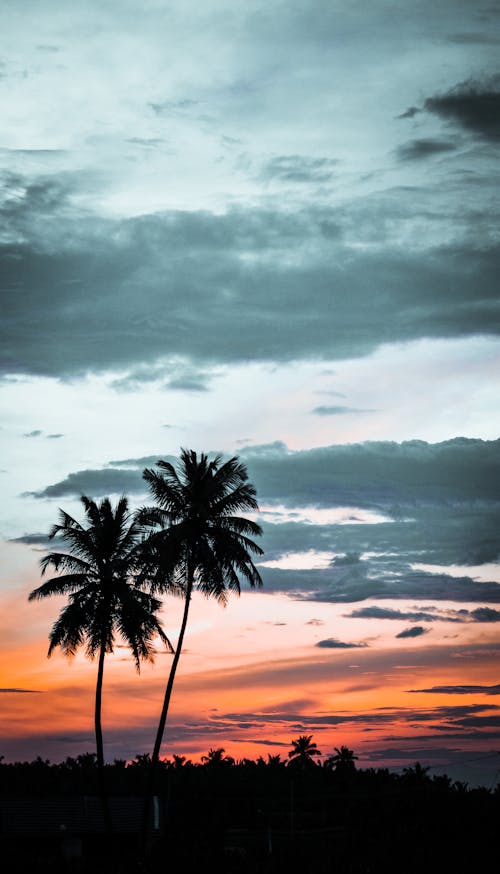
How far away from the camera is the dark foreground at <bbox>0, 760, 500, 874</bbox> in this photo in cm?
4984

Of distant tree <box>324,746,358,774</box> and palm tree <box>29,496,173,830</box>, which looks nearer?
palm tree <box>29,496,173,830</box>

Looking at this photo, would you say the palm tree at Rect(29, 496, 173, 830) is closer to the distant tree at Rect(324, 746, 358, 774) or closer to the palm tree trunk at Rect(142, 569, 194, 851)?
the palm tree trunk at Rect(142, 569, 194, 851)

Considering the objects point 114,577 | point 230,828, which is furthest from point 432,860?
point 114,577

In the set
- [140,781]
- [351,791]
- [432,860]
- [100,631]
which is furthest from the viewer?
[351,791]

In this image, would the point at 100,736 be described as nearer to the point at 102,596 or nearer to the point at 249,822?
the point at 102,596

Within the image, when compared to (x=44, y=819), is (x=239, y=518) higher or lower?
higher

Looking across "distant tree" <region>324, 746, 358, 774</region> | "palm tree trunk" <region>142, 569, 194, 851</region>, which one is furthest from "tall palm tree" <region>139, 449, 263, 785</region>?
"distant tree" <region>324, 746, 358, 774</region>

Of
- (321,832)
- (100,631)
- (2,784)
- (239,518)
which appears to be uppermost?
(239,518)

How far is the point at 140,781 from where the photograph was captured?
8788cm

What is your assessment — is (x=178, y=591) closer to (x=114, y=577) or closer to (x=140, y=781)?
(x=114, y=577)

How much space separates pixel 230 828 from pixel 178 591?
39.6 m

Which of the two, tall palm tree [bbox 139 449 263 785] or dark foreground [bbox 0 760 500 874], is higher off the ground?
tall palm tree [bbox 139 449 263 785]

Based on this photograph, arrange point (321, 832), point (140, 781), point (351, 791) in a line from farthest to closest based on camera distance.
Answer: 1. point (351, 791)
2. point (140, 781)
3. point (321, 832)

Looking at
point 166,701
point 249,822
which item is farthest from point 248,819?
point 166,701
